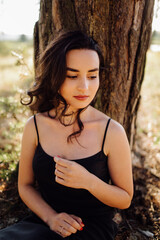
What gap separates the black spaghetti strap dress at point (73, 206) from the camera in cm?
184

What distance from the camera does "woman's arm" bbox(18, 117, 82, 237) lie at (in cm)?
184

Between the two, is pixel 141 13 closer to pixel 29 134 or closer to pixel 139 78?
pixel 139 78

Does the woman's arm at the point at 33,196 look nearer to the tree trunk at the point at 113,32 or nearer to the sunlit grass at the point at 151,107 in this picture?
the tree trunk at the point at 113,32

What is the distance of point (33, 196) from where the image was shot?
2100 mm

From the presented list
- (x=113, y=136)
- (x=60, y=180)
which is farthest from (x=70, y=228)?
(x=113, y=136)

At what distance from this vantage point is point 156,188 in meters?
2.88

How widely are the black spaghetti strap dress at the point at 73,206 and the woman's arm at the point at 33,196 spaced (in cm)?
7

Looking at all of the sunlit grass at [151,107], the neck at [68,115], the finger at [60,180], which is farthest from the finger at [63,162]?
the sunlit grass at [151,107]

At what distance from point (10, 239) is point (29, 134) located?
830 millimetres

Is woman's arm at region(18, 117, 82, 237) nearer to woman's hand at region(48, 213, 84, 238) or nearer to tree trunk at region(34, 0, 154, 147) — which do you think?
woman's hand at region(48, 213, 84, 238)

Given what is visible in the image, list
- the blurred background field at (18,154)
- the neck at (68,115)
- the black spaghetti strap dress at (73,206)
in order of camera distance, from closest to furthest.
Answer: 1. the black spaghetti strap dress at (73,206)
2. the neck at (68,115)
3. the blurred background field at (18,154)

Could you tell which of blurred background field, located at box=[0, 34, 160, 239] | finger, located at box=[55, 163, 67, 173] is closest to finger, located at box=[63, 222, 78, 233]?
finger, located at box=[55, 163, 67, 173]

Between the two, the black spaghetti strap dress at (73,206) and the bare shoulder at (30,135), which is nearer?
the black spaghetti strap dress at (73,206)

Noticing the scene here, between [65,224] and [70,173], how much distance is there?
0.43 metres
